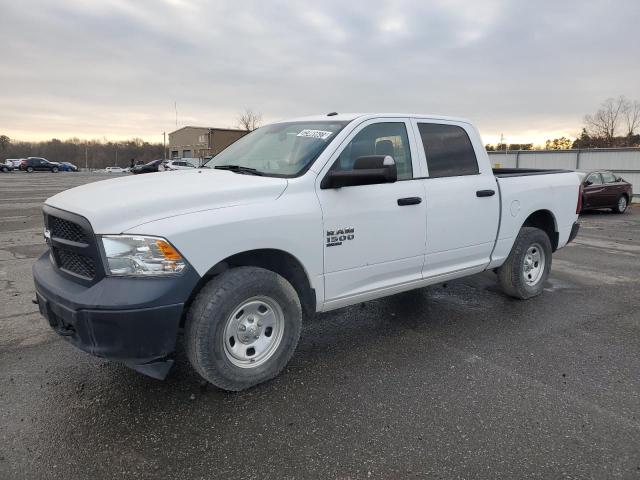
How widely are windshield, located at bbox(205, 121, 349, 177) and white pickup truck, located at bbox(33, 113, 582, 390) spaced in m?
0.02

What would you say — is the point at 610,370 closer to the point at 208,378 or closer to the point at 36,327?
the point at 208,378

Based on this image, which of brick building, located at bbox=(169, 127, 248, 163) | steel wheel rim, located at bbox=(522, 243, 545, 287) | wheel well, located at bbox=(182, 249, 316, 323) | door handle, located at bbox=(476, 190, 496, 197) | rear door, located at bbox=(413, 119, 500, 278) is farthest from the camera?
brick building, located at bbox=(169, 127, 248, 163)

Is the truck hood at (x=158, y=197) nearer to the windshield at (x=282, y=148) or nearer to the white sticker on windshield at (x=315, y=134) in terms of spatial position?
the windshield at (x=282, y=148)

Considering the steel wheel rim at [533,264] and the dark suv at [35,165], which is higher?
the dark suv at [35,165]

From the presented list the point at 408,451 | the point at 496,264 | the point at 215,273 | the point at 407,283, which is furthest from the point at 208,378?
the point at 496,264

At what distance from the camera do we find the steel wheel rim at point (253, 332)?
322cm

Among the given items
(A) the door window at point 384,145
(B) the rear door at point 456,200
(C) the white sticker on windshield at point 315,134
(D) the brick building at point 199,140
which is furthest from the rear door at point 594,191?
(D) the brick building at point 199,140

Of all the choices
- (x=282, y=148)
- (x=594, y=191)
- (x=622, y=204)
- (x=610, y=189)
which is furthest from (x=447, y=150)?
(x=622, y=204)

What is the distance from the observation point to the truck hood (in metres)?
2.86

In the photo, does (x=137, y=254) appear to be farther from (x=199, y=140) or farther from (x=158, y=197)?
(x=199, y=140)

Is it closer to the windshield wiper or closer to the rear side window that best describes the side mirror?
the windshield wiper

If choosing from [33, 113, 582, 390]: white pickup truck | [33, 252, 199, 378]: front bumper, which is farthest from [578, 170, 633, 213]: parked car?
[33, 252, 199, 378]: front bumper

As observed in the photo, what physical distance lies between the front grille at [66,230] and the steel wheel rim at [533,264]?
4.58 m

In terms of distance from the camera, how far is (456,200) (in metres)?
4.42
